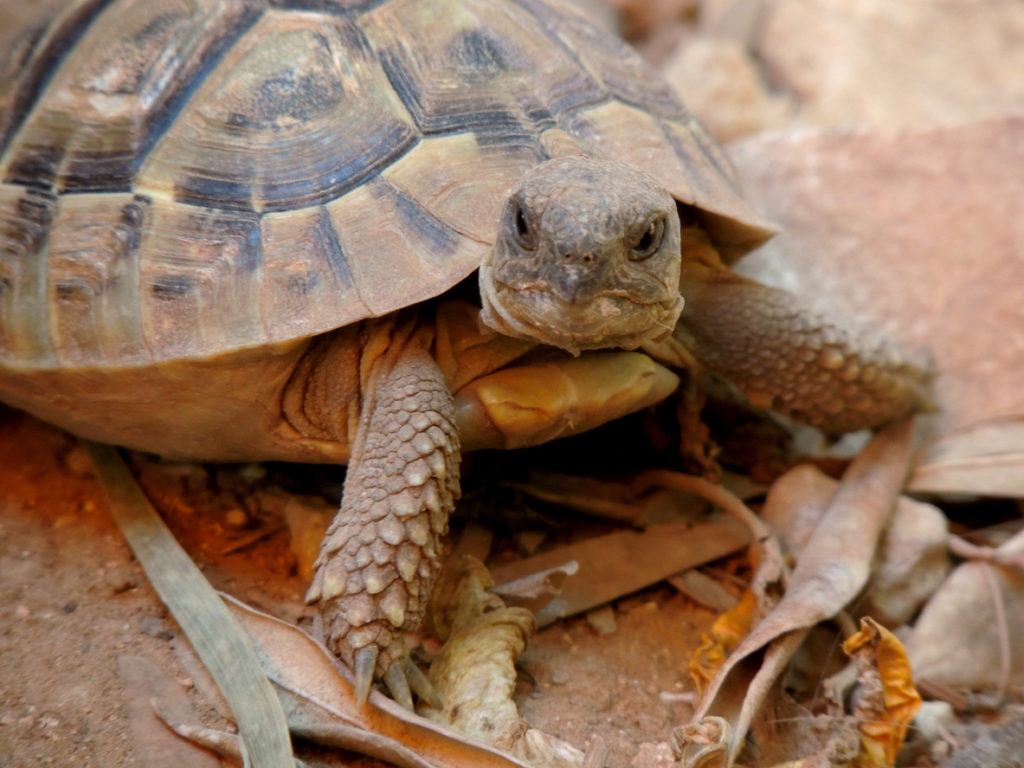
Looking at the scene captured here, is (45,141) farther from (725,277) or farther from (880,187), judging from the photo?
(880,187)

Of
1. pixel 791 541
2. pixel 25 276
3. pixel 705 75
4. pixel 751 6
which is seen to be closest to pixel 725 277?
pixel 791 541

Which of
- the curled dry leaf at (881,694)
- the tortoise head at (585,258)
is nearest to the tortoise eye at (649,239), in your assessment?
the tortoise head at (585,258)

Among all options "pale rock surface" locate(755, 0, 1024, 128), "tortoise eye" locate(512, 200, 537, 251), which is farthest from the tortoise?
"pale rock surface" locate(755, 0, 1024, 128)

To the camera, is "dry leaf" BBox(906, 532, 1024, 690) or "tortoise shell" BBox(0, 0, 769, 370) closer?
"tortoise shell" BBox(0, 0, 769, 370)

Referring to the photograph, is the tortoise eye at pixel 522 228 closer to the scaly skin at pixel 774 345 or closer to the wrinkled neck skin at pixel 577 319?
the wrinkled neck skin at pixel 577 319

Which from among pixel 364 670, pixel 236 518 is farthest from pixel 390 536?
pixel 236 518

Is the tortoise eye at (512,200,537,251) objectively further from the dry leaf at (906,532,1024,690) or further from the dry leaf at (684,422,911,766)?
the dry leaf at (906,532,1024,690)

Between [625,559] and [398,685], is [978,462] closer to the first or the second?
[625,559]
